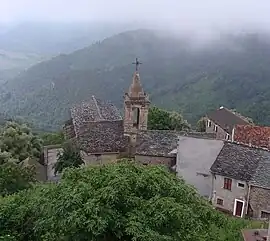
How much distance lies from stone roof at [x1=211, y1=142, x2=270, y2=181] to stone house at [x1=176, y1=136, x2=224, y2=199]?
89 centimetres

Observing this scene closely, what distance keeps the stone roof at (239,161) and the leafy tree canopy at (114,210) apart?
50.6 feet

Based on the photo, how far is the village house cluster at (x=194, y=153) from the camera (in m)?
30.7

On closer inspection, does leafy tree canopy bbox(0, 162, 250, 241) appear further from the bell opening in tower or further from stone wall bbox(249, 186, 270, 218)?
the bell opening in tower

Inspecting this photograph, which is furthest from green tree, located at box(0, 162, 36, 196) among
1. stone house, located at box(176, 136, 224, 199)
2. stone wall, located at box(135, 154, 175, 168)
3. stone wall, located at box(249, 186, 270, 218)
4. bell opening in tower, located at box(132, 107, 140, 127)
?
stone wall, located at box(249, 186, 270, 218)

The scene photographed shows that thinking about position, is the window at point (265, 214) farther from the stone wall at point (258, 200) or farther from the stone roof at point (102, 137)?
the stone roof at point (102, 137)

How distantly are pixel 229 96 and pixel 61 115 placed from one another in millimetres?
49334

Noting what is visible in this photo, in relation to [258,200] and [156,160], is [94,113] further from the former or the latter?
[258,200]

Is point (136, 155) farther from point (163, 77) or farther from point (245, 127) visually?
point (163, 77)

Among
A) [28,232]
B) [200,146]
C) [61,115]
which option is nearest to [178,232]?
[28,232]

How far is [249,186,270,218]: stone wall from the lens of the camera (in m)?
29.8

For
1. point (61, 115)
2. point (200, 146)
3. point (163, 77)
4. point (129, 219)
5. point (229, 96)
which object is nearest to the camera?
point (129, 219)

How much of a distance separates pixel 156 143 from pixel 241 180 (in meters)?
9.02

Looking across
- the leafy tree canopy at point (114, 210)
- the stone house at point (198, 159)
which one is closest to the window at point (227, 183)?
the stone house at point (198, 159)

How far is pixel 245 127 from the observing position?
139 ft
